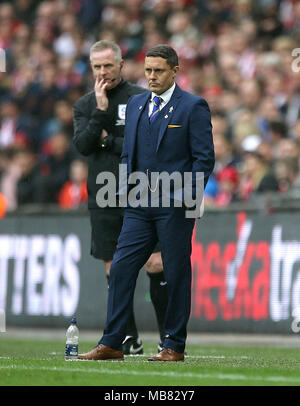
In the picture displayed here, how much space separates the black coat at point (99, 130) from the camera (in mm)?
9612

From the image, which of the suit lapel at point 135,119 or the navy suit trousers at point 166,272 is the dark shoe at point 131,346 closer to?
the navy suit trousers at point 166,272

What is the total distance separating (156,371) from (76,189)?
922 centimetres

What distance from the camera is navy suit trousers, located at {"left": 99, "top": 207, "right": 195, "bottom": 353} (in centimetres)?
834

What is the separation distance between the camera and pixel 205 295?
14.1m

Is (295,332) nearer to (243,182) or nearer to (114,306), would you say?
(243,182)

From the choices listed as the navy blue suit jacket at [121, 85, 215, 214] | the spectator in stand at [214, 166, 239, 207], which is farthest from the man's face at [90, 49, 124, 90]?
the spectator in stand at [214, 166, 239, 207]

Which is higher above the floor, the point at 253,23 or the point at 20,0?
the point at 20,0

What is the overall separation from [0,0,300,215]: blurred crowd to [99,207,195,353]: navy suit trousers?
5.44 meters

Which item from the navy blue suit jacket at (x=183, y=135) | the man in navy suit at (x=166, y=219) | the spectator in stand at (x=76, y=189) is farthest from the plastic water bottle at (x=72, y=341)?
the spectator in stand at (x=76, y=189)

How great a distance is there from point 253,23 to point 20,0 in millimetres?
8230

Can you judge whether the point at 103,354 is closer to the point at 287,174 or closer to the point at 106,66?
the point at 106,66

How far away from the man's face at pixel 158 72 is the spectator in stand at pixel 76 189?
753 cm
